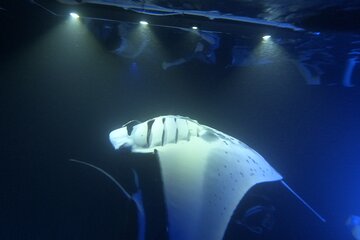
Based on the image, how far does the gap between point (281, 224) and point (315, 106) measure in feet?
3.62

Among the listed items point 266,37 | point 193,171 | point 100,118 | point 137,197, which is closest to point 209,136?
point 193,171

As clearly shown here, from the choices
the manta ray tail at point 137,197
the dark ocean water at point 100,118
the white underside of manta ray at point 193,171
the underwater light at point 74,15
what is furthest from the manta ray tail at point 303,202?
the underwater light at point 74,15

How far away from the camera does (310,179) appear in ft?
8.59

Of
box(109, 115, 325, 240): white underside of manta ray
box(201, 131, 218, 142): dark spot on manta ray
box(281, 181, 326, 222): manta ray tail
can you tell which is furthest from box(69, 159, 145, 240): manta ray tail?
box(281, 181, 326, 222): manta ray tail

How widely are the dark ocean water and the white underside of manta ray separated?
93 millimetres

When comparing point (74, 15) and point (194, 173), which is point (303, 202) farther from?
point (74, 15)

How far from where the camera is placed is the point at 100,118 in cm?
224

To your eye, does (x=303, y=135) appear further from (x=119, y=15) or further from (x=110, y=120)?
(x=119, y=15)

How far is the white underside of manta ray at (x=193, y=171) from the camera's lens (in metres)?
2.10

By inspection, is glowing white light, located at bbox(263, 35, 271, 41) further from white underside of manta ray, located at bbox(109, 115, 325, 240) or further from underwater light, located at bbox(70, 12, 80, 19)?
underwater light, located at bbox(70, 12, 80, 19)

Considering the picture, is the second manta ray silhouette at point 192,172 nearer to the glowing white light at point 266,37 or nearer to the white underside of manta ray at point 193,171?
the white underside of manta ray at point 193,171

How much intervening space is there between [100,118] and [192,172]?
0.83m

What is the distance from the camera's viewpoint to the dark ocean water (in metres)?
2.12

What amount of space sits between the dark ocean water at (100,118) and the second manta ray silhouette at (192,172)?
9cm
